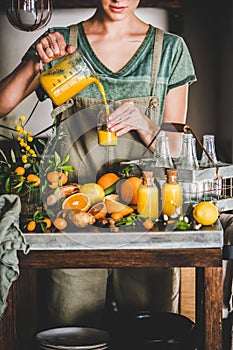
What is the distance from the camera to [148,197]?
2.64m

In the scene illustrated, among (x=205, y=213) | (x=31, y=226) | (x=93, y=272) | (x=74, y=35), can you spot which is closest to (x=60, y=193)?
(x=31, y=226)

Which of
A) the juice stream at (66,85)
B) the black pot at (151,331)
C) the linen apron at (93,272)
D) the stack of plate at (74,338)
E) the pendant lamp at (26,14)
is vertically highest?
the pendant lamp at (26,14)

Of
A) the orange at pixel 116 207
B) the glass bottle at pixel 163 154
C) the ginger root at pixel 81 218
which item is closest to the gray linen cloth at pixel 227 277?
the glass bottle at pixel 163 154

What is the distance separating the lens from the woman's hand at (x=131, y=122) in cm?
297

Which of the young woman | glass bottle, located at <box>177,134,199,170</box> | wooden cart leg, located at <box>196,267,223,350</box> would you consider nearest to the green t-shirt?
the young woman

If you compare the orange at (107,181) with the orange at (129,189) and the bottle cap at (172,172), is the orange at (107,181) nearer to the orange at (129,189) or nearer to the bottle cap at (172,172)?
the orange at (129,189)

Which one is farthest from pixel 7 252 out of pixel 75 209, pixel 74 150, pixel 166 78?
pixel 166 78

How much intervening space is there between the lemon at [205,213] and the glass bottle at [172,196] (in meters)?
0.07

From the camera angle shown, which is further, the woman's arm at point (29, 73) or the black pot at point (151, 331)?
the woman's arm at point (29, 73)

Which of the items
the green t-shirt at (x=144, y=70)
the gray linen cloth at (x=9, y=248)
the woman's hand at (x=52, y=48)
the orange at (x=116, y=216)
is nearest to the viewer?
the gray linen cloth at (x=9, y=248)

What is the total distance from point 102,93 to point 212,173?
547mm

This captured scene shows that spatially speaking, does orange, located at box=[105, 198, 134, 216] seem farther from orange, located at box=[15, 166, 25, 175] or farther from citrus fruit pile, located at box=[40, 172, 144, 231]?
orange, located at box=[15, 166, 25, 175]

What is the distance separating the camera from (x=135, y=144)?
3.14 metres

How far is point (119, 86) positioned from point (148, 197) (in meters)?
0.70
